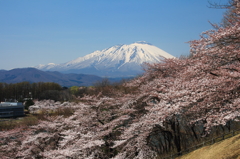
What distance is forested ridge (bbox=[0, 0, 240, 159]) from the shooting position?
666 cm

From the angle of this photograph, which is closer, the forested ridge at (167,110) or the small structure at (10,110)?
the forested ridge at (167,110)

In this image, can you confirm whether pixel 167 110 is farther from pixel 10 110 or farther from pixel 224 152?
pixel 10 110

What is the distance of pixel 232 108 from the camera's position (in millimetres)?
6301

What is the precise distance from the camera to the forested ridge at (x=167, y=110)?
6656 mm

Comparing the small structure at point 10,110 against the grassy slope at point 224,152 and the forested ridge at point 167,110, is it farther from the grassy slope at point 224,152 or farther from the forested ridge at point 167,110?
the grassy slope at point 224,152

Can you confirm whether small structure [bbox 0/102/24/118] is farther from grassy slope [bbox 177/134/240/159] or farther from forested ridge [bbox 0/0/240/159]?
grassy slope [bbox 177/134/240/159]

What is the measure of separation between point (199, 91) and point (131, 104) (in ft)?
20.5

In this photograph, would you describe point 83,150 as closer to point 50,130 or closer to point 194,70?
point 50,130

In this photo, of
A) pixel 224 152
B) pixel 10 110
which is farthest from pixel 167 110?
pixel 10 110

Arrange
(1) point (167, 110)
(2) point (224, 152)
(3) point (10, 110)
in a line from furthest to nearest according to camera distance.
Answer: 1. (3) point (10, 110)
2. (1) point (167, 110)
3. (2) point (224, 152)

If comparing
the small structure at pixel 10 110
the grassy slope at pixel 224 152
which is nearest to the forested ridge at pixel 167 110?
the grassy slope at pixel 224 152

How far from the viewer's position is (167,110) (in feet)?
24.5

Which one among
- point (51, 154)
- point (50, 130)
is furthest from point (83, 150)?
point (50, 130)

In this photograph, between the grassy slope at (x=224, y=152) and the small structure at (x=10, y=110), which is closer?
the grassy slope at (x=224, y=152)
